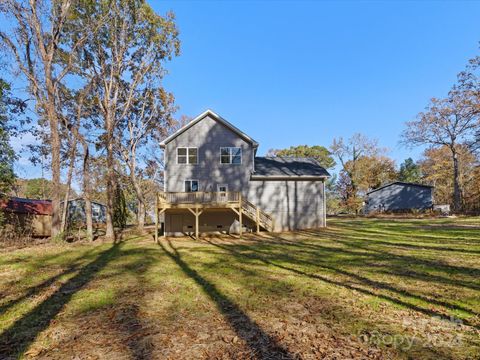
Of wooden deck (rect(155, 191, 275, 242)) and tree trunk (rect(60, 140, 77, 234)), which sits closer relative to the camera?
tree trunk (rect(60, 140, 77, 234))

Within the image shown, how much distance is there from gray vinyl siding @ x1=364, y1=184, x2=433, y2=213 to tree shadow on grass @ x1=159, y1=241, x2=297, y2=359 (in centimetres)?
4109

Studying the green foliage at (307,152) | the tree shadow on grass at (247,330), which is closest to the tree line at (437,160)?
the green foliage at (307,152)

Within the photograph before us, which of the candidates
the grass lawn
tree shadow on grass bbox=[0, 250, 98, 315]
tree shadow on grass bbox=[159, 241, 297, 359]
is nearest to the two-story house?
the grass lawn

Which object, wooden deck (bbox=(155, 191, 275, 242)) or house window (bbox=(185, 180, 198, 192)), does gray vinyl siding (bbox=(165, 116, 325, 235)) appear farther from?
wooden deck (bbox=(155, 191, 275, 242))

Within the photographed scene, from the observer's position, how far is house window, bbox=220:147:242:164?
2162 cm

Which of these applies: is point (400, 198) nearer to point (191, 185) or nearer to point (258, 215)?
point (258, 215)

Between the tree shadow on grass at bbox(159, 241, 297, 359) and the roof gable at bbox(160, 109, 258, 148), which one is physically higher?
the roof gable at bbox(160, 109, 258, 148)

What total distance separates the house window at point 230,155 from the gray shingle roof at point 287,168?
1.74 meters

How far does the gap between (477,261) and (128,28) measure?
24980 millimetres

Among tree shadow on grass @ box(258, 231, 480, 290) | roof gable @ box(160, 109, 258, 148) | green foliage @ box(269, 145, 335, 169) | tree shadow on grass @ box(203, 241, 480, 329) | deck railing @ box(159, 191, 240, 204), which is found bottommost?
tree shadow on grass @ box(203, 241, 480, 329)

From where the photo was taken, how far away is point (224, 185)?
2150 centimetres

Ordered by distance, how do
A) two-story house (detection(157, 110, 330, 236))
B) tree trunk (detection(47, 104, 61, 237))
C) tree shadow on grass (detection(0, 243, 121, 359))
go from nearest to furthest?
tree shadow on grass (detection(0, 243, 121, 359)) < tree trunk (detection(47, 104, 61, 237)) < two-story house (detection(157, 110, 330, 236))

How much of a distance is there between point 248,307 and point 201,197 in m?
13.7

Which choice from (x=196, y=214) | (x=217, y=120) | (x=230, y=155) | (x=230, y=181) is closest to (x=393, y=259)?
(x=196, y=214)
